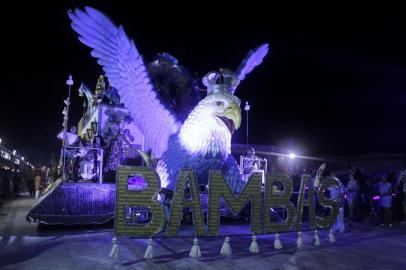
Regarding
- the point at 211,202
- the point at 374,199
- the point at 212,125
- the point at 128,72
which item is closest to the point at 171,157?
the point at 212,125

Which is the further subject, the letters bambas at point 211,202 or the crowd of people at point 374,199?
the crowd of people at point 374,199

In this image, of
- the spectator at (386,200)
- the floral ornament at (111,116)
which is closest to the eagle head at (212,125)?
the spectator at (386,200)

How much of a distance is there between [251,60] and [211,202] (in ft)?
17.9

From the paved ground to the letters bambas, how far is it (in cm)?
49

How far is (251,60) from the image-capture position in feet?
37.2

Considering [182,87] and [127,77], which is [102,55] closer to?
[127,77]

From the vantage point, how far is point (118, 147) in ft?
40.1

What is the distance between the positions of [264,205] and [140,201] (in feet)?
8.99

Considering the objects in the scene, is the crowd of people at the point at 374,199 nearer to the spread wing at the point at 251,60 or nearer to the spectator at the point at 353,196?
the spectator at the point at 353,196

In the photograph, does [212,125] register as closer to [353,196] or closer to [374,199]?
[353,196]

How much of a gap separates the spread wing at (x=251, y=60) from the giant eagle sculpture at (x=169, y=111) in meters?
0.28

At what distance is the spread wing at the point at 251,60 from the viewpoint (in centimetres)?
1117

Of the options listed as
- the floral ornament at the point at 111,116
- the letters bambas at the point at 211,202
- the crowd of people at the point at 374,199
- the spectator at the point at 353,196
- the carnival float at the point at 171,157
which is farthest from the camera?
the floral ornament at the point at 111,116

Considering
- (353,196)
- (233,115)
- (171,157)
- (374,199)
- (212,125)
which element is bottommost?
(374,199)
